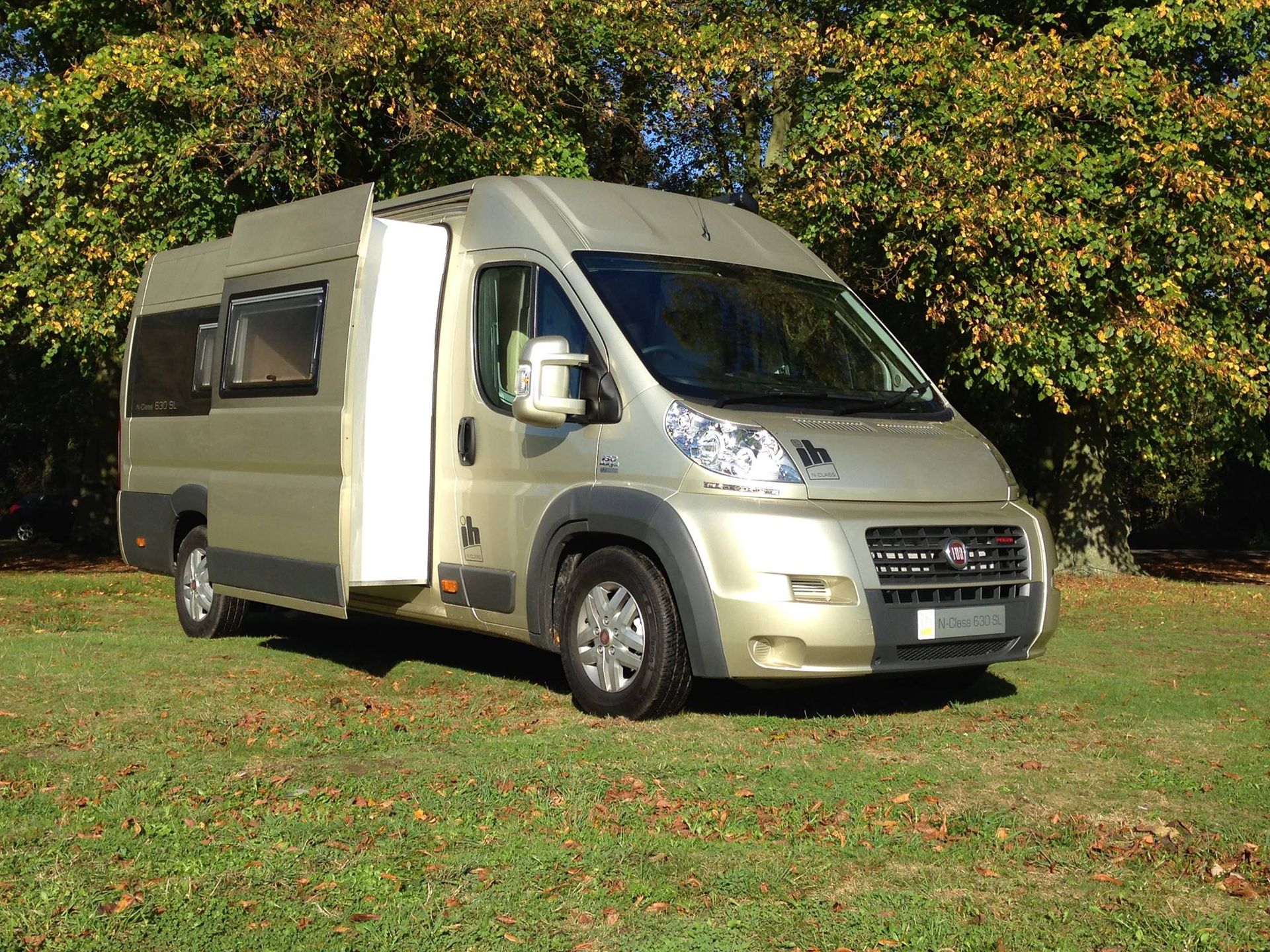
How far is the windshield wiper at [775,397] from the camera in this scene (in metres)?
7.39

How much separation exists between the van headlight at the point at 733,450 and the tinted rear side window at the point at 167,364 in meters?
4.31

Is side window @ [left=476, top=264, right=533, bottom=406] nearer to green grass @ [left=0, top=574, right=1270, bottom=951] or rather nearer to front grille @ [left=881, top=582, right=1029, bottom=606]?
green grass @ [left=0, top=574, right=1270, bottom=951]

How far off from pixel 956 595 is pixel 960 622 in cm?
14

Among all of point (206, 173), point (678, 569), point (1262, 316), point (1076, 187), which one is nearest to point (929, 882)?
point (678, 569)

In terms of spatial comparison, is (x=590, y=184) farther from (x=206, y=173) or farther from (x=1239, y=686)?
(x=206, y=173)

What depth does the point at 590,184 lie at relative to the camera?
336 inches

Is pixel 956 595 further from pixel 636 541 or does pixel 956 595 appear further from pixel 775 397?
pixel 636 541

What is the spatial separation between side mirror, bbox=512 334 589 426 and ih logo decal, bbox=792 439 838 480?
3.71 ft

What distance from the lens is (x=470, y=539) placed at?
8.43m

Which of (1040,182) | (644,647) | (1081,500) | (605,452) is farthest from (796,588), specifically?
(1081,500)

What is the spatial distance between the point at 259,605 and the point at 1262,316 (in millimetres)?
12685

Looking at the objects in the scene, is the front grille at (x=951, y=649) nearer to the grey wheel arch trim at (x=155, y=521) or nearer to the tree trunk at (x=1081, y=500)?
the grey wheel arch trim at (x=155, y=521)

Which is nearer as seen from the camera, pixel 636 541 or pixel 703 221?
pixel 636 541

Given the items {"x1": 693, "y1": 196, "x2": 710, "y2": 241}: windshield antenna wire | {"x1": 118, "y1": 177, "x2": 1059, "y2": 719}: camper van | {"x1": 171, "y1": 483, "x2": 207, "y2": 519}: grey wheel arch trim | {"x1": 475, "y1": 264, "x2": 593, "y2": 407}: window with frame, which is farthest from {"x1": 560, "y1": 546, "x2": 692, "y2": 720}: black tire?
{"x1": 171, "y1": 483, "x2": 207, "y2": 519}: grey wheel arch trim
